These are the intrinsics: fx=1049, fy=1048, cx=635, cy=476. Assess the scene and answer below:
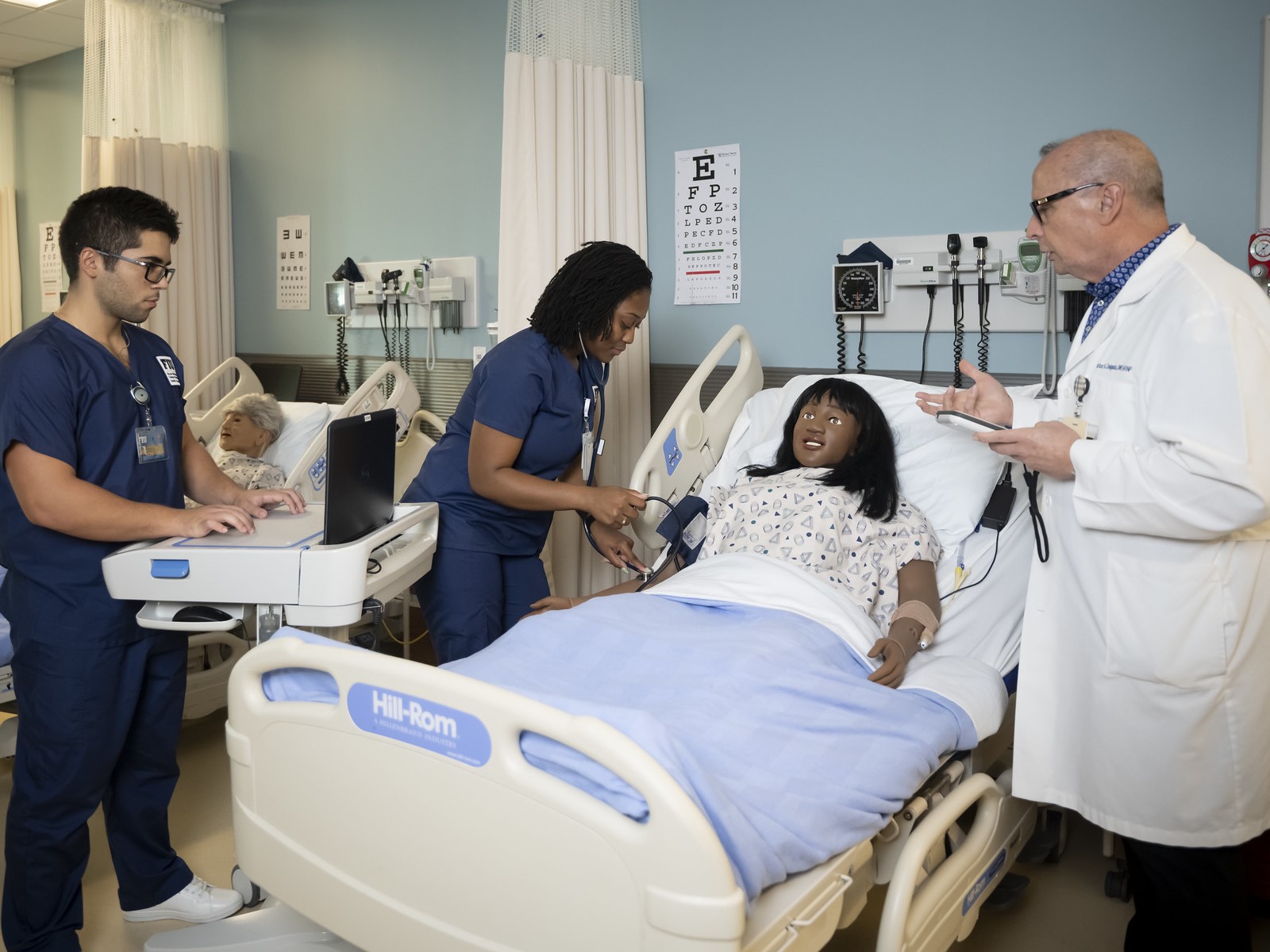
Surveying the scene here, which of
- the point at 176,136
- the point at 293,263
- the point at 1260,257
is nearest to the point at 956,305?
the point at 1260,257

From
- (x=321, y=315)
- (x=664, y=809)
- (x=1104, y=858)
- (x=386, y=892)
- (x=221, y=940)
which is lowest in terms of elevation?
(x=1104, y=858)

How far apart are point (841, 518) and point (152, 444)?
1505 millimetres

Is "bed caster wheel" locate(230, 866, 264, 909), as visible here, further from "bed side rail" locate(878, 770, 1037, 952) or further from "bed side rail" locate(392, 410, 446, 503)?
"bed side rail" locate(392, 410, 446, 503)

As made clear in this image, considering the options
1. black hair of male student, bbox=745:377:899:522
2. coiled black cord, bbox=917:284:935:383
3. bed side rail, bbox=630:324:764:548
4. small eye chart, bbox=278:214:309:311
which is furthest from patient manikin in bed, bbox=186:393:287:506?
coiled black cord, bbox=917:284:935:383

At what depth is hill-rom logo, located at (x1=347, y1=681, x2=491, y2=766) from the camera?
140cm

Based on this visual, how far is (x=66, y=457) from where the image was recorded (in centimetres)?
197

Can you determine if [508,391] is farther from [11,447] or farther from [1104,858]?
[1104,858]

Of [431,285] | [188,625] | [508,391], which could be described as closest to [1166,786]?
[508,391]

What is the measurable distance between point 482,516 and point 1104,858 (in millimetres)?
1764

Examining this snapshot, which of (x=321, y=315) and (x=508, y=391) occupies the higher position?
(x=321, y=315)

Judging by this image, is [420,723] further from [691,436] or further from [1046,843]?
[1046,843]

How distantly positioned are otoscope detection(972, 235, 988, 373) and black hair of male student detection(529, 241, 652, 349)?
949mm

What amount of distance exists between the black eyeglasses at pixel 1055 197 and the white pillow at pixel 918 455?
31.2 inches

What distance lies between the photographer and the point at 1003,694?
2121mm
